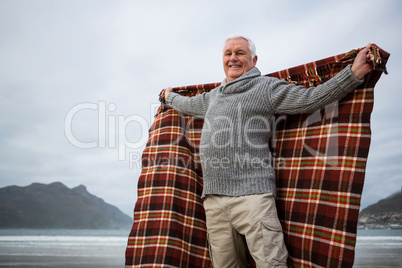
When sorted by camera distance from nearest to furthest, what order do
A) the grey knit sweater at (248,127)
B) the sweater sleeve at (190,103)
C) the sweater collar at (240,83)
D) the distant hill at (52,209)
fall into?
the grey knit sweater at (248,127), the sweater collar at (240,83), the sweater sleeve at (190,103), the distant hill at (52,209)

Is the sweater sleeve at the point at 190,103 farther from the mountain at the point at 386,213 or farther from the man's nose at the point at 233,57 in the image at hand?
the mountain at the point at 386,213

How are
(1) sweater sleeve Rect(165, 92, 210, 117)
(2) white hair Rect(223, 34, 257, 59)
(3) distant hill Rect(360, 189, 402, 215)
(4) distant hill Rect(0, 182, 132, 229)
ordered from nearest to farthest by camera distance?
(2) white hair Rect(223, 34, 257, 59), (1) sweater sleeve Rect(165, 92, 210, 117), (3) distant hill Rect(360, 189, 402, 215), (4) distant hill Rect(0, 182, 132, 229)

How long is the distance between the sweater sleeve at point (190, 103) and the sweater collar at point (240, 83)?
26cm

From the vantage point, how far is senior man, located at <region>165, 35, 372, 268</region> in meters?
1.48

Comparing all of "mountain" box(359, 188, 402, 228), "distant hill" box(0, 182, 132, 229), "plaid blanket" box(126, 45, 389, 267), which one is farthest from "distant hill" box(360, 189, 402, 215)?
"distant hill" box(0, 182, 132, 229)

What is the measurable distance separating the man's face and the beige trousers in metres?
0.75

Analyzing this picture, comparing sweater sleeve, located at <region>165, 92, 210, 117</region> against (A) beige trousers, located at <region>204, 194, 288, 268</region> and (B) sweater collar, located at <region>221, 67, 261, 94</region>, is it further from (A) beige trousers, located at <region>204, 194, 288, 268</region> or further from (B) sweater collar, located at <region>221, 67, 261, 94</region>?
(A) beige trousers, located at <region>204, 194, 288, 268</region>

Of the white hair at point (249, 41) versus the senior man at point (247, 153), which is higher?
the white hair at point (249, 41)

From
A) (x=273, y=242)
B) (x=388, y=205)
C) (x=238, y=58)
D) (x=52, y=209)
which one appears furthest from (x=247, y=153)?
(x=52, y=209)

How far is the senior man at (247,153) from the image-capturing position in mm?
1476

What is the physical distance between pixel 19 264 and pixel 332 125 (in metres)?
4.39

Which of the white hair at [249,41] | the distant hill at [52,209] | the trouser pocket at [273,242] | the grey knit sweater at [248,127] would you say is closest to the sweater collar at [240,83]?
the grey knit sweater at [248,127]

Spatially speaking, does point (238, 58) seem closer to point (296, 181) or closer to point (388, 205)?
point (296, 181)

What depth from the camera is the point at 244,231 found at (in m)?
1.53
